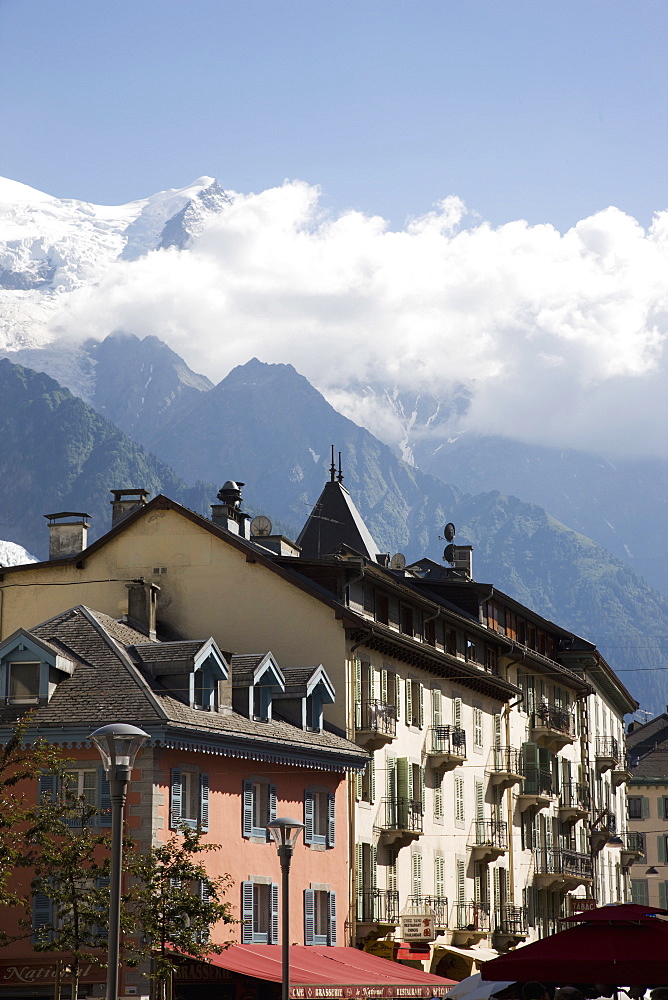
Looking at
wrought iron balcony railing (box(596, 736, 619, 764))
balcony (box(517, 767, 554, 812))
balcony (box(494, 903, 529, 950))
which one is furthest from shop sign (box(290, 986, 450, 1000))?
wrought iron balcony railing (box(596, 736, 619, 764))

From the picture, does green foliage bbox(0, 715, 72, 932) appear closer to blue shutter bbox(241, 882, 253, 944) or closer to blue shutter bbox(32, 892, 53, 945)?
blue shutter bbox(32, 892, 53, 945)

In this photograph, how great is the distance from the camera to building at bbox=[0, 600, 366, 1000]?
43062 mm

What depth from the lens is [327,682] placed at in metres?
52.0

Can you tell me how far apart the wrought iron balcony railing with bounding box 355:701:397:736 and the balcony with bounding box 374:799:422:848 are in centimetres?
265

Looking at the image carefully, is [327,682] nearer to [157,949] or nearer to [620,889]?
[157,949]

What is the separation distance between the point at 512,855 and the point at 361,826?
1756 cm

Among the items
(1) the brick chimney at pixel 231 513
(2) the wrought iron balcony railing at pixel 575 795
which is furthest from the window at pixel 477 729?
(2) the wrought iron balcony railing at pixel 575 795

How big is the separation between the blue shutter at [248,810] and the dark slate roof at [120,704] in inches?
46.0

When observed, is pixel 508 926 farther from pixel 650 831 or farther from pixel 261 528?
pixel 650 831

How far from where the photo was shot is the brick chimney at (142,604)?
5372cm

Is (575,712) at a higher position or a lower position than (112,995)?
higher

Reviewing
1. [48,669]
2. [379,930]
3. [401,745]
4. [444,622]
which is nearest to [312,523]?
[444,622]

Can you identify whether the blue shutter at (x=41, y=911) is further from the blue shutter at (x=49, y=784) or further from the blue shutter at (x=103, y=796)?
the blue shutter at (x=49, y=784)

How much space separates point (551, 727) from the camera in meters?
75.6
